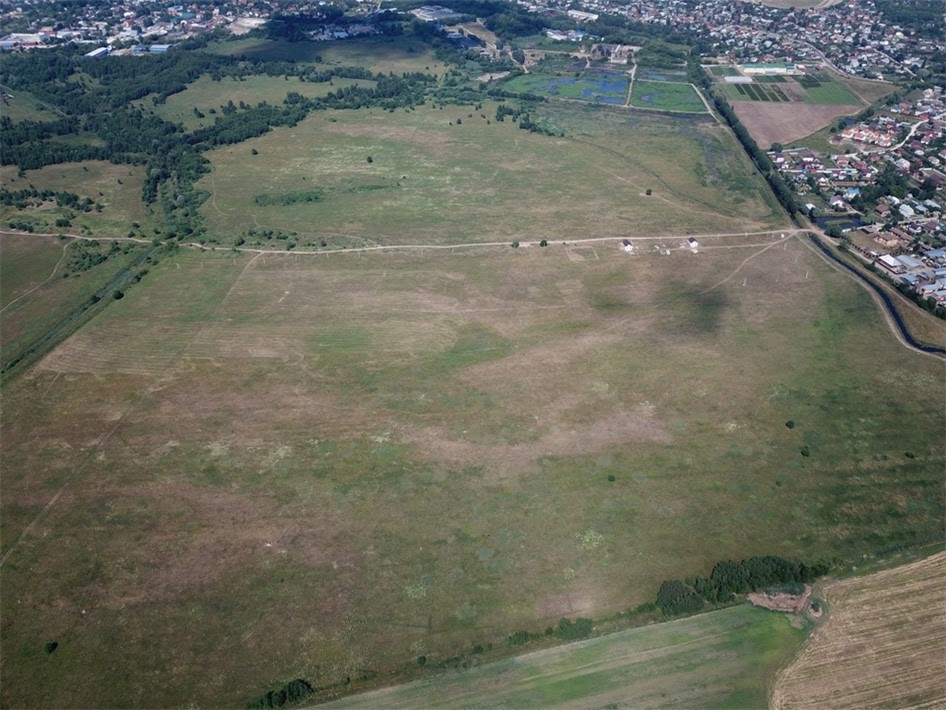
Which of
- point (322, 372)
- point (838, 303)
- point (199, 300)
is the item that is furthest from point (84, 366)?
point (838, 303)

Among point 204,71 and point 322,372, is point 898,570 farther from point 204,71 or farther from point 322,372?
point 204,71

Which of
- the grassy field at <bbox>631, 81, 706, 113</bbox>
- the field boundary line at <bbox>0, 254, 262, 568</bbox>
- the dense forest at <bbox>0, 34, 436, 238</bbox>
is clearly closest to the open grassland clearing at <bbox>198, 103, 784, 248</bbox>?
the dense forest at <bbox>0, 34, 436, 238</bbox>

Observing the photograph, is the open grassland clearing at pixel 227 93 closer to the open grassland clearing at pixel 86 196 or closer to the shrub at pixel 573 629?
the open grassland clearing at pixel 86 196

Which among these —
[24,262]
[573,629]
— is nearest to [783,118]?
[573,629]

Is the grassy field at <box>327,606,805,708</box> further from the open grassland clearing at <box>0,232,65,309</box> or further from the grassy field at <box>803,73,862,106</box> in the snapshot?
the grassy field at <box>803,73,862,106</box>

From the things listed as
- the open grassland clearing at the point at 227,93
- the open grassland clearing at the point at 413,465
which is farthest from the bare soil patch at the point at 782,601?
the open grassland clearing at the point at 227,93
